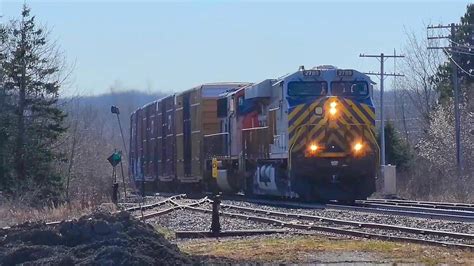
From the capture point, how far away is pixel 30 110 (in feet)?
121

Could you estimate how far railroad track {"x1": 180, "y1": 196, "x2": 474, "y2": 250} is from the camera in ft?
47.3

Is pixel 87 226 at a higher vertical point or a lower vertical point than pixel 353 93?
lower

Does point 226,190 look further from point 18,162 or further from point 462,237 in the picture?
point 462,237

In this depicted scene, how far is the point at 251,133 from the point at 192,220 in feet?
30.2

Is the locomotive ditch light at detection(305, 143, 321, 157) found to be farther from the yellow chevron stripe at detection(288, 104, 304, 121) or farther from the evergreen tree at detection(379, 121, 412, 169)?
the evergreen tree at detection(379, 121, 412, 169)

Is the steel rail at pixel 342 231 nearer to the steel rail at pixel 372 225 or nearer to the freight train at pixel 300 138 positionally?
the steel rail at pixel 372 225

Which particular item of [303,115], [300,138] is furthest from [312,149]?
[303,115]

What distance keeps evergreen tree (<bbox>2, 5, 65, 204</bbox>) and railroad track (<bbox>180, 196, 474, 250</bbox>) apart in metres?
16.1

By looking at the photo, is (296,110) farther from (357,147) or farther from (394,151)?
(394,151)

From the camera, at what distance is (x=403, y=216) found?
65.1 feet

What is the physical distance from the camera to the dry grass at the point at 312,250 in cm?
1223

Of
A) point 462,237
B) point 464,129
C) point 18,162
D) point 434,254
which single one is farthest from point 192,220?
point 464,129

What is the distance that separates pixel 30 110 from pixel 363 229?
22.9 metres

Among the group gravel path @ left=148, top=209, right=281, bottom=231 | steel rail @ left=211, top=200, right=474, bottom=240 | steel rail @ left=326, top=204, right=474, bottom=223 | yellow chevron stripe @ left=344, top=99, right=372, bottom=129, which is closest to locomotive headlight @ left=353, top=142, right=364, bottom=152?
yellow chevron stripe @ left=344, top=99, right=372, bottom=129
